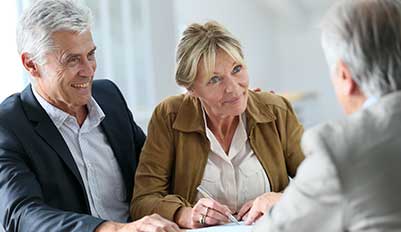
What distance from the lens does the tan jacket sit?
1961 mm

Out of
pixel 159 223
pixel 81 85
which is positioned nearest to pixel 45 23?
pixel 81 85

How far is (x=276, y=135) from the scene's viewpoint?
2018mm

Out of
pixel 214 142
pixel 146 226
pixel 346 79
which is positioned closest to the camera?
pixel 346 79

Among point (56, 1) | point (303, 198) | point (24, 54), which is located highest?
point (56, 1)

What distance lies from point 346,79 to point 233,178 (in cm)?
81

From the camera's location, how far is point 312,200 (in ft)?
3.74

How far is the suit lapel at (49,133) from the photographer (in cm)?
184

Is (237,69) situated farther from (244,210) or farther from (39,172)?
(39,172)

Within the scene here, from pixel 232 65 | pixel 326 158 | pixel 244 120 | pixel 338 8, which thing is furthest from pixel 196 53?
pixel 326 158

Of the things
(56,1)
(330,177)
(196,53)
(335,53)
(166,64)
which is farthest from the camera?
(166,64)

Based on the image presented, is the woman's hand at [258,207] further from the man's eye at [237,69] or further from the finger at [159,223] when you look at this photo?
the man's eye at [237,69]

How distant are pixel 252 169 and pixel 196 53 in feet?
1.22

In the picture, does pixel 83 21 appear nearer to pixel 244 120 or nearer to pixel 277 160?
pixel 244 120

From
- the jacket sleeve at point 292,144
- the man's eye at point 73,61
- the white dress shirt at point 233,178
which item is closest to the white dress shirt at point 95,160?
the man's eye at point 73,61
